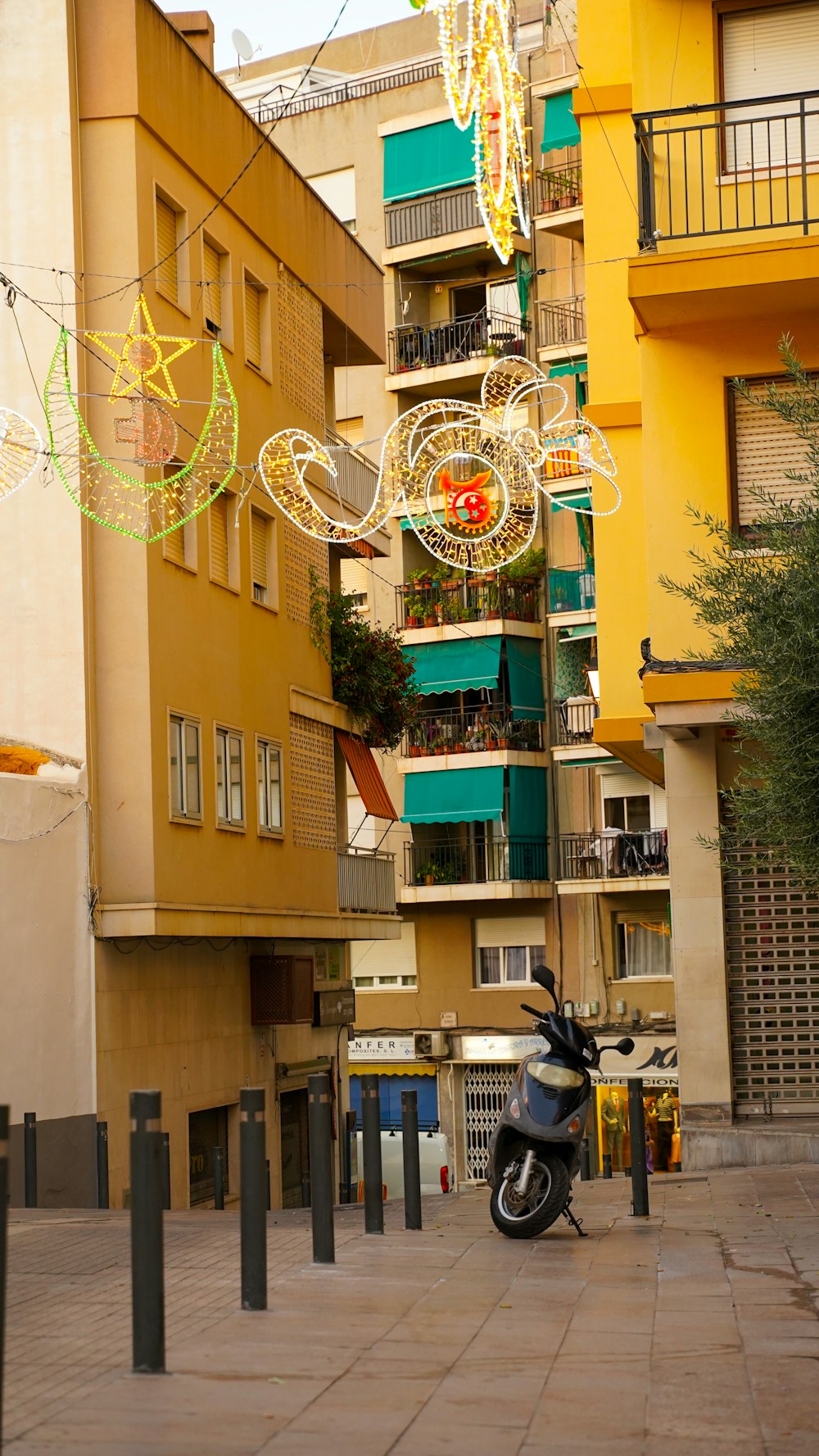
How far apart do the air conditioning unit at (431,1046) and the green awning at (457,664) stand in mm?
7475

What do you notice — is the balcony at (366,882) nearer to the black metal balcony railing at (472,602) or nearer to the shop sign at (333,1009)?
the shop sign at (333,1009)

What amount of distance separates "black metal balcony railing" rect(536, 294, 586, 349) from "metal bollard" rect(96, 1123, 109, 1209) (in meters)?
25.4

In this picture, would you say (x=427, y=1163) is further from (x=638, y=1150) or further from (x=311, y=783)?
(x=638, y=1150)

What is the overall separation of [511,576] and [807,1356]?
3375cm

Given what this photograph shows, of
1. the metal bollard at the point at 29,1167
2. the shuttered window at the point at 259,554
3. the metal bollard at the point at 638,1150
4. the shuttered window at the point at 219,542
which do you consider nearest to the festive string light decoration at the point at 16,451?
the shuttered window at the point at 219,542

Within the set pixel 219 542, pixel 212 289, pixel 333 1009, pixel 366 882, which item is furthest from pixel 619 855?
pixel 212 289

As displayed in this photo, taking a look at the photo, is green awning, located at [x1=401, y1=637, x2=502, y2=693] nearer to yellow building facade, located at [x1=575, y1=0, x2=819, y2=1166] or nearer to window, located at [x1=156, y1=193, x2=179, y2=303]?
window, located at [x1=156, y1=193, x2=179, y2=303]

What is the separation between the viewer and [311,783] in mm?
27203

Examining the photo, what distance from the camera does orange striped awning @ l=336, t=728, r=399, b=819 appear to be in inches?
1133

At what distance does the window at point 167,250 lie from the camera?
72.6 ft

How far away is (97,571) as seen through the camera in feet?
69.1

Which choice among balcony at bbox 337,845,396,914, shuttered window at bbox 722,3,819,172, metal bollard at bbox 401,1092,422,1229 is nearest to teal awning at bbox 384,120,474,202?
balcony at bbox 337,845,396,914

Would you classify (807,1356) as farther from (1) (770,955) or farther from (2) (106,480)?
(2) (106,480)

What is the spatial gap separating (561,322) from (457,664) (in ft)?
26.0
